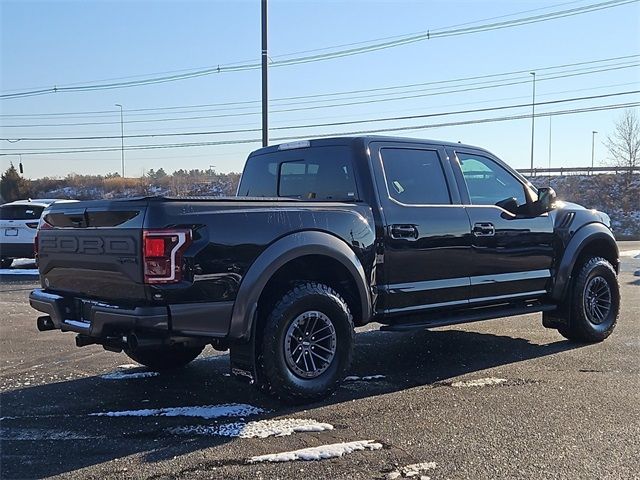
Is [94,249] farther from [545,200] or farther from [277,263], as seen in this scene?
[545,200]

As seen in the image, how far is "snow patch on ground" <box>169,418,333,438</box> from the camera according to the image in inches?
168

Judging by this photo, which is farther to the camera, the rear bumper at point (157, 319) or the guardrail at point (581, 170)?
the guardrail at point (581, 170)

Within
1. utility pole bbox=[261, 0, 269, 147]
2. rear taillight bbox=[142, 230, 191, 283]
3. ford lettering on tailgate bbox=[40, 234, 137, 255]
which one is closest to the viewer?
rear taillight bbox=[142, 230, 191, 283]

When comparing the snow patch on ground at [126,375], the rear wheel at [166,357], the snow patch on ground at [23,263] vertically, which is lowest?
the snow patch on ground at [23,263]

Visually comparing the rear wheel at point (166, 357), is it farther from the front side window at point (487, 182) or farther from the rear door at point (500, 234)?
the front side window at point (487, 182)

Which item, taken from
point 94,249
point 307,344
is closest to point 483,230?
point 307,344

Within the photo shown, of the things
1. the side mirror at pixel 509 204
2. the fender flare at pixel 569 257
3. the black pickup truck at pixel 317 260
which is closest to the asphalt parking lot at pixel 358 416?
the black pickup truck at pixel 317 260

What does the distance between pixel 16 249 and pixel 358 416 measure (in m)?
12.7

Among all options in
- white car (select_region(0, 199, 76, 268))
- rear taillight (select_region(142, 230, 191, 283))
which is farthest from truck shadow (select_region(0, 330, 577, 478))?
white car (select_region(0, 199, 76, 268))

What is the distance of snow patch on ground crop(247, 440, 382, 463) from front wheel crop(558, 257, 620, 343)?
371 cm

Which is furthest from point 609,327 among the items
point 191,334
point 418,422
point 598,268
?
point 191,334

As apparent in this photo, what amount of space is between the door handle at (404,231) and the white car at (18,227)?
11.6 m

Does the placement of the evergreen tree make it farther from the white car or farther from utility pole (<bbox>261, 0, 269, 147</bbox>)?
utility pole (<bbox>261, 0, 269, 147</bbox>)

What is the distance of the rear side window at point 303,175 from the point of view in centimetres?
565
